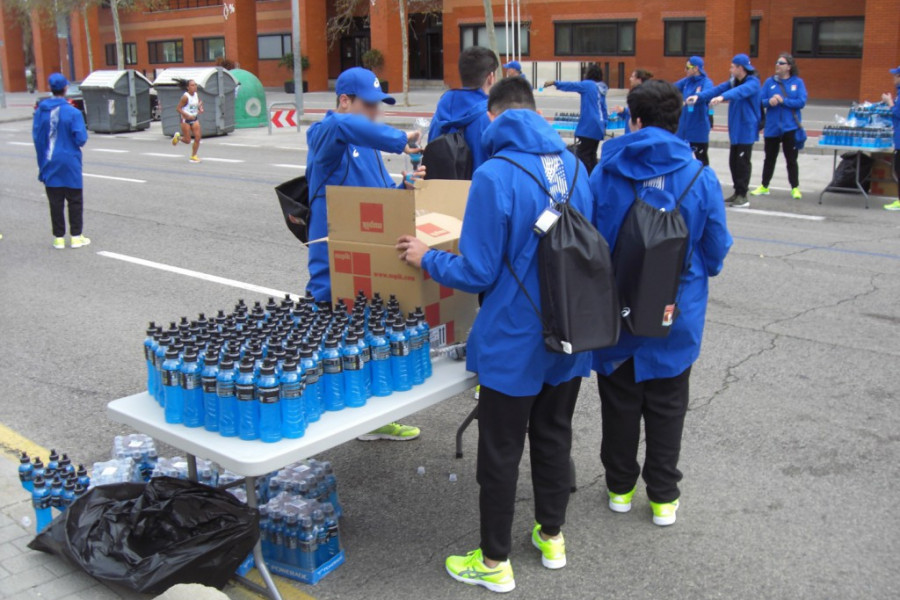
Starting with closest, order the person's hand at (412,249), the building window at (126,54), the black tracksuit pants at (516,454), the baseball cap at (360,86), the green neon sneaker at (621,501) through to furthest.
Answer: the black tracksuit pants at (516,454) → the person's hand at (412,249) → the green neon sneaker at (621,501) → the baseball cap at (360,86) → the building window at (126,54)

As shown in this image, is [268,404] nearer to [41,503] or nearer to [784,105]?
[41,503]

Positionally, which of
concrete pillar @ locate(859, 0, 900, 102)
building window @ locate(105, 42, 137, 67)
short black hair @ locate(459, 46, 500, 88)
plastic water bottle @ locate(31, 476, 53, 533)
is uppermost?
building window @ locate(105, 42, 137, 67)

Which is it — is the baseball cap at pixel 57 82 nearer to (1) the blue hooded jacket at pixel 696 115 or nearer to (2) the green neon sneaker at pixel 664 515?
(2) the green neon sneaker at pixel 664 515

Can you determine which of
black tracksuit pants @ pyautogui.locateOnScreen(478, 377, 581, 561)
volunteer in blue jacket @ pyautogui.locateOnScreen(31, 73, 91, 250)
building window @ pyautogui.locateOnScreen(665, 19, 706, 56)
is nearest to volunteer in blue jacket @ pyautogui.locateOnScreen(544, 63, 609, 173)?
volunteer in blue jacket @ pyautogui.locateOnScreen(31, 73, 91, 250)

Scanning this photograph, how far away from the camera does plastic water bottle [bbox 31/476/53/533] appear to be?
13.8 ft

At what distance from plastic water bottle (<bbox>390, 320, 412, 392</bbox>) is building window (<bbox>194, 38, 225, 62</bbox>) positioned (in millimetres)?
50412

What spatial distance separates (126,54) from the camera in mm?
58812

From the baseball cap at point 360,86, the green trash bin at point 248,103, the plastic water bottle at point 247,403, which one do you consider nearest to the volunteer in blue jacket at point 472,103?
the baseball cap at point 360,86

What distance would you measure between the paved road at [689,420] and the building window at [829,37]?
22057 millimetres

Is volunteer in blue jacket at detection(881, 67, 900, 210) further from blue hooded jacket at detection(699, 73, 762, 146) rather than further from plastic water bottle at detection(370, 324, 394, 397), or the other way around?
plastic water bottle at detection(370, 324, 394, 397)

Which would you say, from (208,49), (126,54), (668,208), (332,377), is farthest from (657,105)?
(126,54)

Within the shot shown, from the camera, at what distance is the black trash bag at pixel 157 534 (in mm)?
3678

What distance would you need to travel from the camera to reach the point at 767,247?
10.8 metres

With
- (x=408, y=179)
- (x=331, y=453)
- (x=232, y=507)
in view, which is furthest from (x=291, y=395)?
(x=331, y=453)
